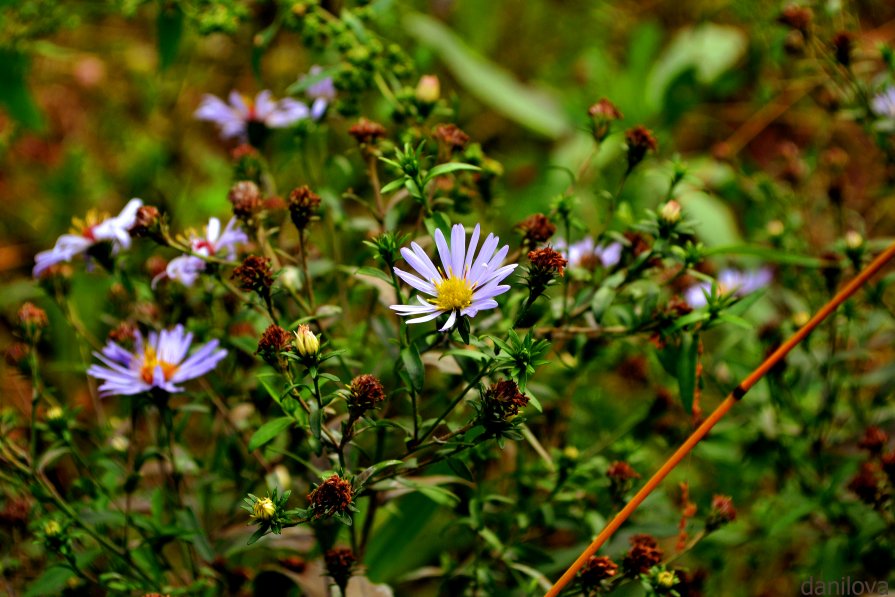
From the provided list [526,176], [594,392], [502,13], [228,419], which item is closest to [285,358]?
[228,419]

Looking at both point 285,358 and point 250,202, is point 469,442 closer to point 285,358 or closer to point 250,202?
point 285,358

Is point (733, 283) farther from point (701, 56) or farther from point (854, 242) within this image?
point (701, 56)

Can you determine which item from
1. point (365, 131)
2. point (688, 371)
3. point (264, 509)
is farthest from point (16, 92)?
point (688, 371)

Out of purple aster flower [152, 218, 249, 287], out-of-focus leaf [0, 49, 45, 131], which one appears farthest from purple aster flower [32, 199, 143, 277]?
out-of-focus leaf [0, 49, 45, 131]

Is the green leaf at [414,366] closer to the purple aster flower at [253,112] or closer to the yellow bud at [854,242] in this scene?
the purple aster flower at [253,112]

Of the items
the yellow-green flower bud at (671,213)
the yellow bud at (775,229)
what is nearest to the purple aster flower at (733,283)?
the yellow bud at (775,229)
